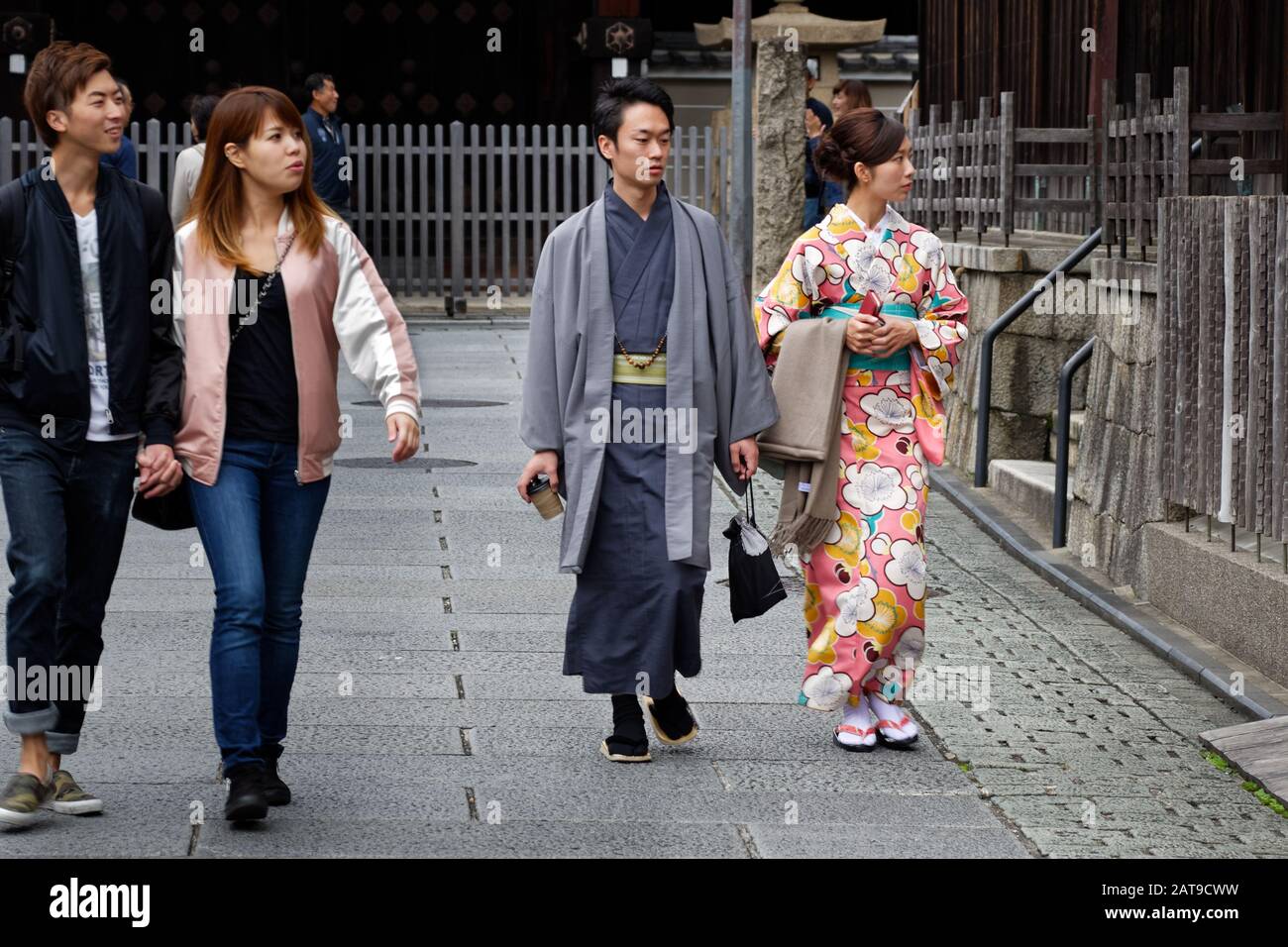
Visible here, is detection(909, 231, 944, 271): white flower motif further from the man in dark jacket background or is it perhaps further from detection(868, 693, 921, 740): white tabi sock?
the man in dark jacket background

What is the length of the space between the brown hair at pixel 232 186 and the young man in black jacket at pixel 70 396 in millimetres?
121

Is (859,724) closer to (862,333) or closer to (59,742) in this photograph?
(862,333)

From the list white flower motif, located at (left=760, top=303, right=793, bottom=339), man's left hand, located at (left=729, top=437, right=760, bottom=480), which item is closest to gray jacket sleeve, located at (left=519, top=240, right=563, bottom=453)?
man's left hand, located at (left=729, top=437, right=760, bottom=480)

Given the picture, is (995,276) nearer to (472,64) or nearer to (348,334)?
(348,334)

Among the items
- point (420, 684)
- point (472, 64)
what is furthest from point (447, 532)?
point (472, 64)

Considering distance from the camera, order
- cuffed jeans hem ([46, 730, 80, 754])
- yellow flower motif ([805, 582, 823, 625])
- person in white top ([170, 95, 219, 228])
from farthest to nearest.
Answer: person in white top ([170, 95, 219, 228]) < yellow flower motif ([805, 582, 823, 625]) < cuffed jeans hem ([46, 730, 80, 754])

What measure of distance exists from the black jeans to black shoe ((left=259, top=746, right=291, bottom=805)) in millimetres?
463

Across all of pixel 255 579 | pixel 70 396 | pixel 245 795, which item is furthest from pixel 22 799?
pixel 70 396

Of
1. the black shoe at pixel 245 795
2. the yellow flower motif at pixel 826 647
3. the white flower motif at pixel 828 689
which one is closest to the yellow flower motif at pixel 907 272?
the yellow flower motif at pixel 826 647

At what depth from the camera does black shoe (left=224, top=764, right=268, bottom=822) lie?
15.4ft

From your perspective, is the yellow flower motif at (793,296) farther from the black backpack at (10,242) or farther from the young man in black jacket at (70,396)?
the black backpack at (10,242)

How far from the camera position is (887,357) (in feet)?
18.8

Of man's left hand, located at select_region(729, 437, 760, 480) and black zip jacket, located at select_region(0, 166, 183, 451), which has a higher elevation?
black zip jacket, located at select_region(0, 166, 183, 451)

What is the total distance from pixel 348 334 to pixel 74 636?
0.98 m
